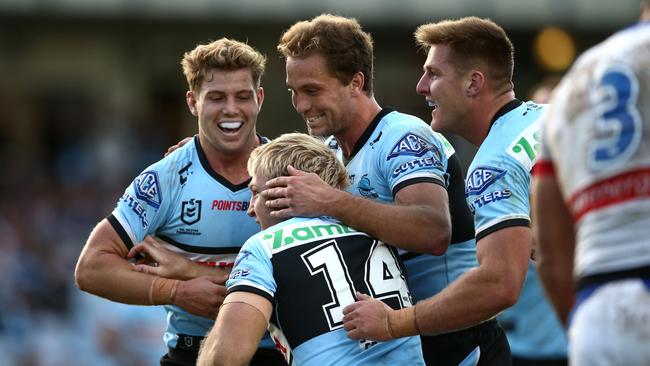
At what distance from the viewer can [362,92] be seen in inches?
243

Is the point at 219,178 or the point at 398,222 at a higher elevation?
the point at 219,178

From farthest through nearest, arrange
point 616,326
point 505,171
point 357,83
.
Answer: point 357,83
point 505,171
point 616,326

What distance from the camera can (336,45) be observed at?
20.0ft

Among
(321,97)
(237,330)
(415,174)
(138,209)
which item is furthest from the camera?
(138,209)

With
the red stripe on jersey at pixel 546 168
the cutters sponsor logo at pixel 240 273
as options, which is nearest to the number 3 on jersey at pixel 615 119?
the red stripe on jersey at pixel 546 168

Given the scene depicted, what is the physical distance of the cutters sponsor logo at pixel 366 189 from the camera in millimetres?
5801

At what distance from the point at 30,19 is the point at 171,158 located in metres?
18.7

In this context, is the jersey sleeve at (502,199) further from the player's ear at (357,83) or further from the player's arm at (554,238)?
the player's arm at (554,238)

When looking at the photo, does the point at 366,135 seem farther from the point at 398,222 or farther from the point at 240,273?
the point at 240,273

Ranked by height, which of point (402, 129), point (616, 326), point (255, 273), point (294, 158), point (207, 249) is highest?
point (402, 129)

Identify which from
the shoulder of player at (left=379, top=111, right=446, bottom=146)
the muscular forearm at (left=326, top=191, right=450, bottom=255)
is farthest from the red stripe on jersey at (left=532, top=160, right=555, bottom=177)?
the shoulder of player at (left=379, top=111, right=446, bottom=146)

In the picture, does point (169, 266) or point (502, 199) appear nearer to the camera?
point (502, 199)

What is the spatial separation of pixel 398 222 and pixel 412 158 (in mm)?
430

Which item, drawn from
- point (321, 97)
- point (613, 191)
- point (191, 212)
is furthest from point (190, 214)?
point (613, 191)
